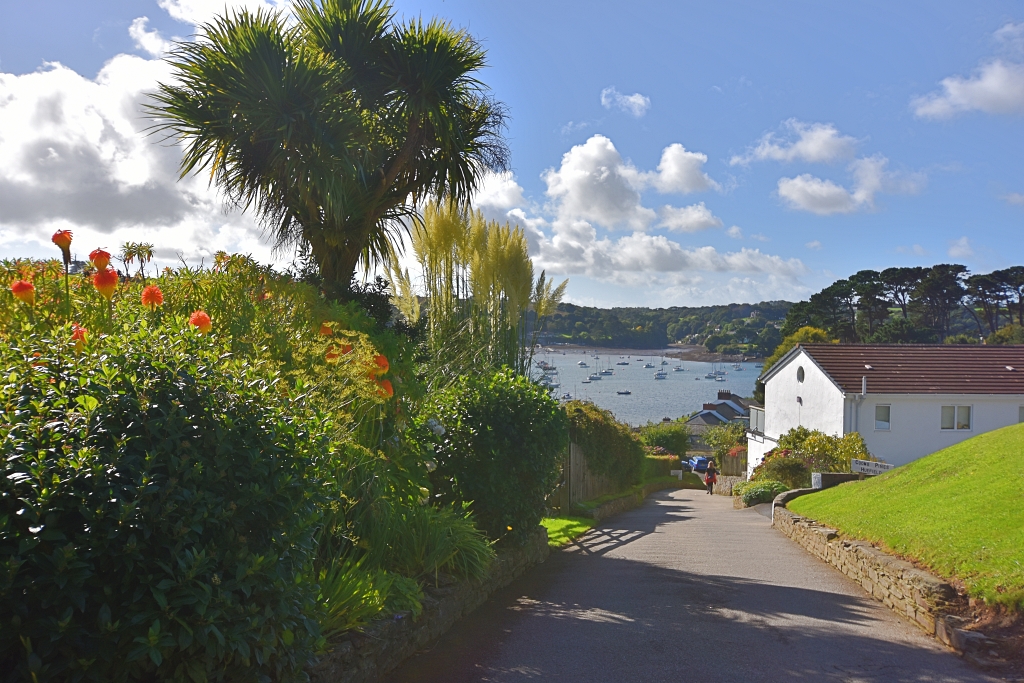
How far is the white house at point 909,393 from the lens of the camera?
30.6 m

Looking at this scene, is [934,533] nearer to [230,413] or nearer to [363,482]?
[363,482]

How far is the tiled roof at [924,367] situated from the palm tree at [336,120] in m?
23.8

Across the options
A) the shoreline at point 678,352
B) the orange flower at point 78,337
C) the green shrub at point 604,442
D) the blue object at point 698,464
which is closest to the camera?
the orange flower at point 78,337

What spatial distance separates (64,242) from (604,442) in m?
17.6

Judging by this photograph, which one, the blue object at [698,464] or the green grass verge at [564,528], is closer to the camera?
the green grass verge at [564,528]

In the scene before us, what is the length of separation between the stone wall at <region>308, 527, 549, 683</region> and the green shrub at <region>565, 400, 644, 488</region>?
405 inches

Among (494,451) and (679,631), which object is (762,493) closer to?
(494,451)

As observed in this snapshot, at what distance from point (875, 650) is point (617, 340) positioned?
3699cm

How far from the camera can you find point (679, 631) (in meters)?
6.96

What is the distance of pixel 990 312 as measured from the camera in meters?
Answer: 77.4

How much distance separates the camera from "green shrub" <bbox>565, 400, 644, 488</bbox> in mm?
19844

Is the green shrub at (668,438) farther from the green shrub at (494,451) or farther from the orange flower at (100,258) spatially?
the orange flower at (100,258)

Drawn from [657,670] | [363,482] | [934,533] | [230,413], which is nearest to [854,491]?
[934,533]

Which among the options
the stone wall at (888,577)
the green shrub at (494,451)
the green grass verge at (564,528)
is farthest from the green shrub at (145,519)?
the green grass verge at (564,528)
